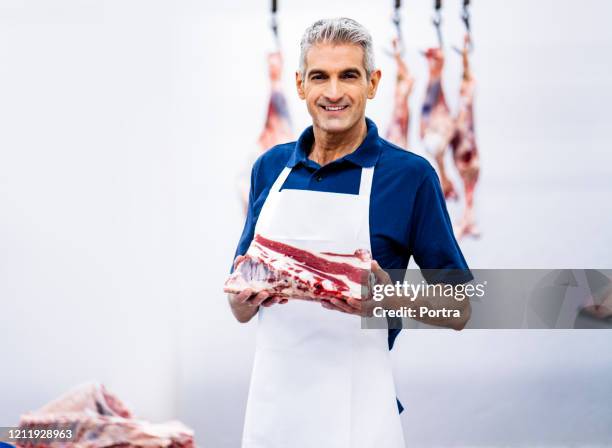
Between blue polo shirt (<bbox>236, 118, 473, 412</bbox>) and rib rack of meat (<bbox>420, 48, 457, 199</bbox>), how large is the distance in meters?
1.05

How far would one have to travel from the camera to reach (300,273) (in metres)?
1.62

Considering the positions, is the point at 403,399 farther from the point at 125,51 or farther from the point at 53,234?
the point at 125,51

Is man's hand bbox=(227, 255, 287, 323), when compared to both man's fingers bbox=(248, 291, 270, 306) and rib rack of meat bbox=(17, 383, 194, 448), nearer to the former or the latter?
man's fingers bbox=(248, 291, 270, 306)

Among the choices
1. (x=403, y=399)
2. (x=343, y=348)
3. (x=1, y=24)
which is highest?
(x=1, y=24)

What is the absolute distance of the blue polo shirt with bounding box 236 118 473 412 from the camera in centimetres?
165

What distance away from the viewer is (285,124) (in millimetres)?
2736

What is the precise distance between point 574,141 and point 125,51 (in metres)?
1.52

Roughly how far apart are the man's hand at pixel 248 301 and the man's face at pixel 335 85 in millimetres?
328

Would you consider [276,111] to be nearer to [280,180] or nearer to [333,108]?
[280,180]

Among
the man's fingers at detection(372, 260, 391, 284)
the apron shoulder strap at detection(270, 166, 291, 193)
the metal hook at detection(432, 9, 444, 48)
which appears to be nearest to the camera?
the man's fingers at detection(372, 260, 391, 284)

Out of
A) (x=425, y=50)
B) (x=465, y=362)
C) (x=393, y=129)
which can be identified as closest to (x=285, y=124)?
(x=393, y=129)

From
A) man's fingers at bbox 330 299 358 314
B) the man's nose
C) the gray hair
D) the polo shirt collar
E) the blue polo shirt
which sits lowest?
man's fingers at bbox 330 299 358 314

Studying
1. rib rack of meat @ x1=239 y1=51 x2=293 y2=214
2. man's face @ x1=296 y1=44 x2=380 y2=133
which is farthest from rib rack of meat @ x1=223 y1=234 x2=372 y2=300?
rib rack of meat @ x1=239 y1=51 x2=293 y2=214

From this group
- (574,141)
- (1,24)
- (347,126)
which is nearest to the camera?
(347,126)
